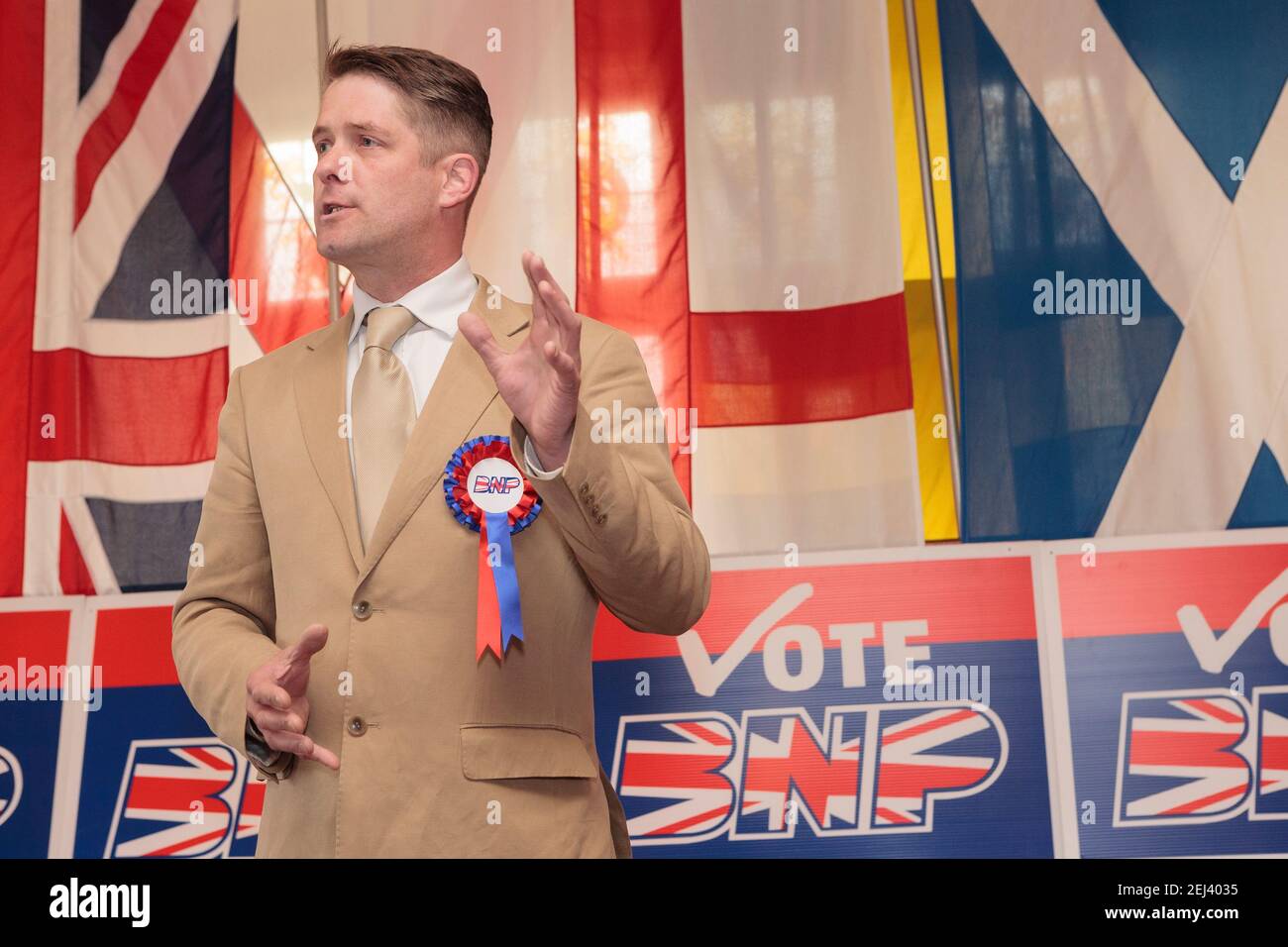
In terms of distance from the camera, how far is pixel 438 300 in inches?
68.8

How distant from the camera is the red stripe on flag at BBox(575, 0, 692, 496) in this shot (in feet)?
11.4

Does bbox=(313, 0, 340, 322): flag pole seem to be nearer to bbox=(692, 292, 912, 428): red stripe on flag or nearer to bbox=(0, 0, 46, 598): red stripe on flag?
bbox=(0, 0, 46, 598): red stripe on flag

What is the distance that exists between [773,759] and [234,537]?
1.84 m

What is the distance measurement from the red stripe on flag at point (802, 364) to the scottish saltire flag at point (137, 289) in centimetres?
111

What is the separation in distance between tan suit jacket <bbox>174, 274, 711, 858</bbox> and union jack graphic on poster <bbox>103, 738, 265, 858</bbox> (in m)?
1.80

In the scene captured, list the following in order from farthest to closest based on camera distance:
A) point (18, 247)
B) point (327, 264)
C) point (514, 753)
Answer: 1. point (18, 247)
2. point (327, 264)
3. point (514, 753)

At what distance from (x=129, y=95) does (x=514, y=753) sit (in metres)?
2.95

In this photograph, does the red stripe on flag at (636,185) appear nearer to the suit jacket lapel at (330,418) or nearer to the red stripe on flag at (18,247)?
the red stripe on flag at (18,247)

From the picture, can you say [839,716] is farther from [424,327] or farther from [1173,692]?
[424,327]

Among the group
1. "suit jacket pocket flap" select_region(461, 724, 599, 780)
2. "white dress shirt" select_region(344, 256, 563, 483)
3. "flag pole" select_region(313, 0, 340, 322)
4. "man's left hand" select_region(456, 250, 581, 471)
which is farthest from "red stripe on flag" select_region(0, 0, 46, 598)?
"man's left hand" select_region(456, 250, 581, 471)

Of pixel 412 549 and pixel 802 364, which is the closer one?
pixel 412 549

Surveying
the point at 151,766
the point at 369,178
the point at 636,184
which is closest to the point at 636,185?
the point at 636,184

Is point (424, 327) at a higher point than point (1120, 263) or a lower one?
lower

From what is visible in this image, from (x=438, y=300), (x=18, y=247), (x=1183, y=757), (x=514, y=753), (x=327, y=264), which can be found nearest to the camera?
(x=514, y=753)
